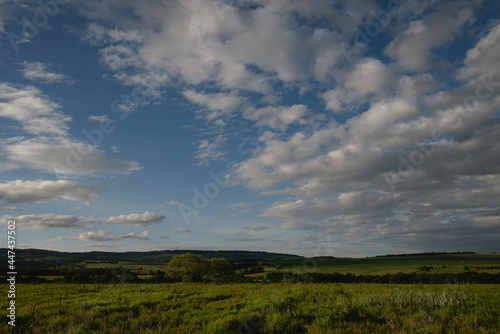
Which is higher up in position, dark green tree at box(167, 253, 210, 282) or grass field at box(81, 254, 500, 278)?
dark green tree at box(167, 253, 210, 282)

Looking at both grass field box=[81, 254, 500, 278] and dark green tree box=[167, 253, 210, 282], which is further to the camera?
grass field box=[81, 254, 500, 278]

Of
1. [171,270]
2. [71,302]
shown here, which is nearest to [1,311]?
[71,302]

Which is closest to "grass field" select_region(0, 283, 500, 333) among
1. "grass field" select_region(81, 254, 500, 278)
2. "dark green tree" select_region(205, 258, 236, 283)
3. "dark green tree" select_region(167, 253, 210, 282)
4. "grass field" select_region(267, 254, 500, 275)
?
"dark green tree" select_region(167, 253, 210, 282)

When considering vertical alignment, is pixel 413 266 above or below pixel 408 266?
above

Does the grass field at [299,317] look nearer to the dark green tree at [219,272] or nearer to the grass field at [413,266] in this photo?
the dark green tree at [219,272]

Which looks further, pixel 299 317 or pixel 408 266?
pixel 408 266

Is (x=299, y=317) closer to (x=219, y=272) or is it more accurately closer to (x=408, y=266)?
(x=219, y=272)

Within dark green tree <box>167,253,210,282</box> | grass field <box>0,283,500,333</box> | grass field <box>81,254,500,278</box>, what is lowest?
grass field <box>81,254,500,278</box>

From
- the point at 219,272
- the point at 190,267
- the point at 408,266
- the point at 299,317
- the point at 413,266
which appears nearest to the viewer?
the point at 299,317

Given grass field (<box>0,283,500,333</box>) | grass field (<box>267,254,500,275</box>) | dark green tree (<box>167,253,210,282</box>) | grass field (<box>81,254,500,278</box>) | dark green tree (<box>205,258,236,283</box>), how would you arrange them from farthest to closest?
1. grass field (<box>267,254,500,275</box>)
2. grass field (<box>81,254,500,278</box>)
3. dark green tree (<box>205,258,236,283</box>)
4. dark green tree (<box>167,253,210,282</box>)
5. grass field (<box>0,283,500,333</box>)

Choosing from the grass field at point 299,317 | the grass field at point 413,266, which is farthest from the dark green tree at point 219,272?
the grass field at point 299,317

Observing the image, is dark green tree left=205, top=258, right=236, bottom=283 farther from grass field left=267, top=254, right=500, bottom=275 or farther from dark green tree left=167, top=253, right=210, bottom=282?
grass field left=267, top=254, right=500, bottom=275

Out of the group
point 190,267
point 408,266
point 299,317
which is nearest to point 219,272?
point 190,267

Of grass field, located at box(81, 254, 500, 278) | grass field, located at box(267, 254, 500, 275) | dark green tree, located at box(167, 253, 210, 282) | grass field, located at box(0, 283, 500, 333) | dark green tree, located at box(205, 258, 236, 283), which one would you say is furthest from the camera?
grass field, located at box(267, 254, 500, 275)
